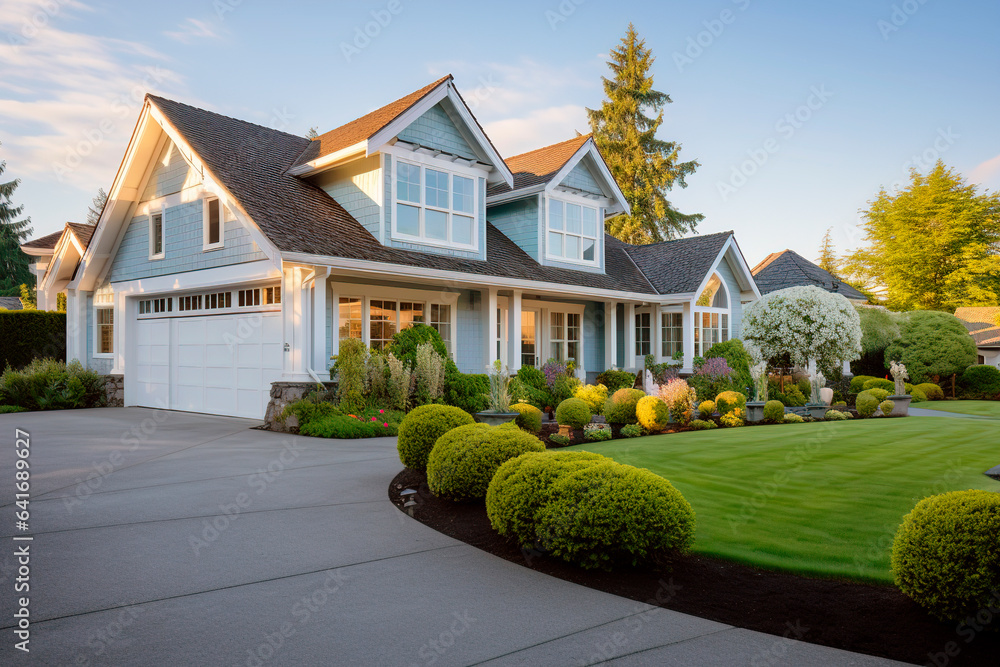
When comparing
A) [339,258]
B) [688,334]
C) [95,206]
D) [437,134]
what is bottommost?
[688,334]

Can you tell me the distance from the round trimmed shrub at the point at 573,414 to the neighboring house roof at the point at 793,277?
59.5ft

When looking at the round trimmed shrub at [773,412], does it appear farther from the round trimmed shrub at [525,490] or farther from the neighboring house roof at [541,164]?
the round trimmed shrub at [525,490]

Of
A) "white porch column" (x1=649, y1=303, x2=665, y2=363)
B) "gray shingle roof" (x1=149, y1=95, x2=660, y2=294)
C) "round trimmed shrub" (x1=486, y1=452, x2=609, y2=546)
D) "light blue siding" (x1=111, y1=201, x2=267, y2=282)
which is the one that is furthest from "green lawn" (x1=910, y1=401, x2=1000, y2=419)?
"light blue siding" (x1=111, y1=201, x2=267, y2=282)

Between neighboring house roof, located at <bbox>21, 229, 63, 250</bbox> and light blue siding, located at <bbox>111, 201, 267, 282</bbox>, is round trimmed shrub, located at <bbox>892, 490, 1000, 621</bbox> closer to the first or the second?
light blue siding, located at <bbox>111, 201, 267, 282</bbox>

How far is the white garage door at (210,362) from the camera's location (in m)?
13.6

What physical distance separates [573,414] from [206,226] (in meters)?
Result: 9.83

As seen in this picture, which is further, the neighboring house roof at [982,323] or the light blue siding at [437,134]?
the neighboring house roof at [982,323]

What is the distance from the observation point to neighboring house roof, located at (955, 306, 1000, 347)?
3106 centimetres

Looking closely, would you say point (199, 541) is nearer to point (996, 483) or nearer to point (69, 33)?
point (996, 483)

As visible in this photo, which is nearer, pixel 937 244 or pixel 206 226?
pixel 206 226

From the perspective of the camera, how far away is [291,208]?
547 inches

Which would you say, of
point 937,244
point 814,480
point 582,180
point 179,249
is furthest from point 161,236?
point 937,244

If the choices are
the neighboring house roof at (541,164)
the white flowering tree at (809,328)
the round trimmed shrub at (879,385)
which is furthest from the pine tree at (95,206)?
the round trimmed shrub at (879,385)

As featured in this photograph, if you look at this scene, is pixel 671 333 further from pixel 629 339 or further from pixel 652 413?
pixel 652 413
